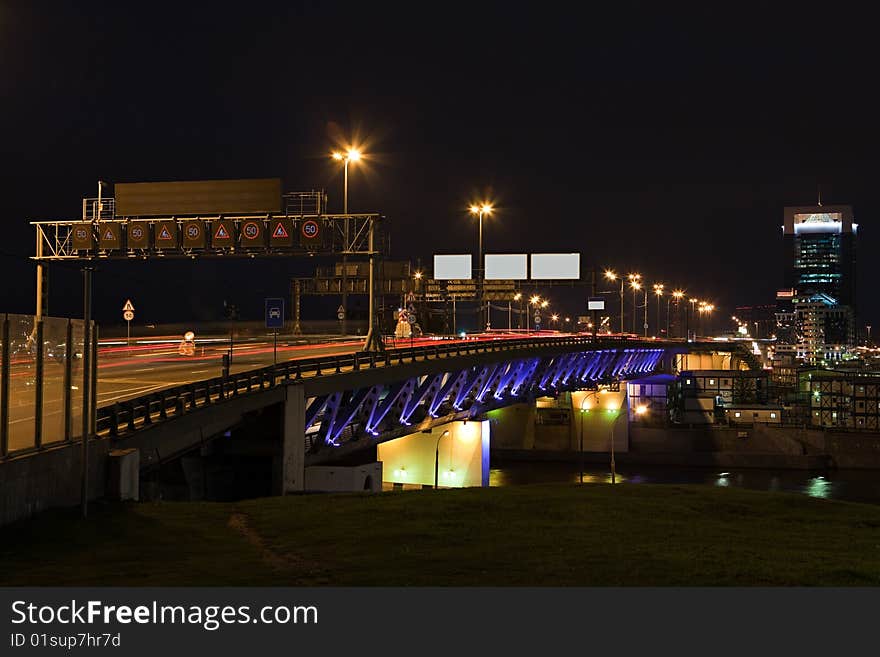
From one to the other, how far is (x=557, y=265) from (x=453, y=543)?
71.5 meters

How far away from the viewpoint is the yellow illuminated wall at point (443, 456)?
61.8 metres

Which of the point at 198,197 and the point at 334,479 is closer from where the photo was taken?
the point at 334,479

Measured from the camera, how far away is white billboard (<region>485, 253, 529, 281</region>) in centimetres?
9025

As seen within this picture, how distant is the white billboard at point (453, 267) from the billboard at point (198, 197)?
155ft

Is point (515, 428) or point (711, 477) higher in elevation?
point (515, 428)

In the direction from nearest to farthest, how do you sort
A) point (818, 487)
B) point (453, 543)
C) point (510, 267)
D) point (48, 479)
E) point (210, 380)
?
1. point (453, 543)
2. point (48, 479)
3. point (210, 380)
4. point (818, 487)
5. point (510, 267)

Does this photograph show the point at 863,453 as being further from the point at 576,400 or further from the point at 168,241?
the point at 168,241

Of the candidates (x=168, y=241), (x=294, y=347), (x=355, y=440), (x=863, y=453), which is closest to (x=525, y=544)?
(x=355, y=440)

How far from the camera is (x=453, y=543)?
1905cm

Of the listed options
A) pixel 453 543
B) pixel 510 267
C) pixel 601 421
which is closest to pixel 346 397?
pixel 453 543

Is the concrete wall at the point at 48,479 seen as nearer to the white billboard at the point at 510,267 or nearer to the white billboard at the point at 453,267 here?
the white billboard at the point at 510,267

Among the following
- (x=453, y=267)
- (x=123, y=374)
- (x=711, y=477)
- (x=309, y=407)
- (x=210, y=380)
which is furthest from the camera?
(x=711, y=477)

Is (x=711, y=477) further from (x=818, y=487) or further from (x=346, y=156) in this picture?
(x=346, y=156)
